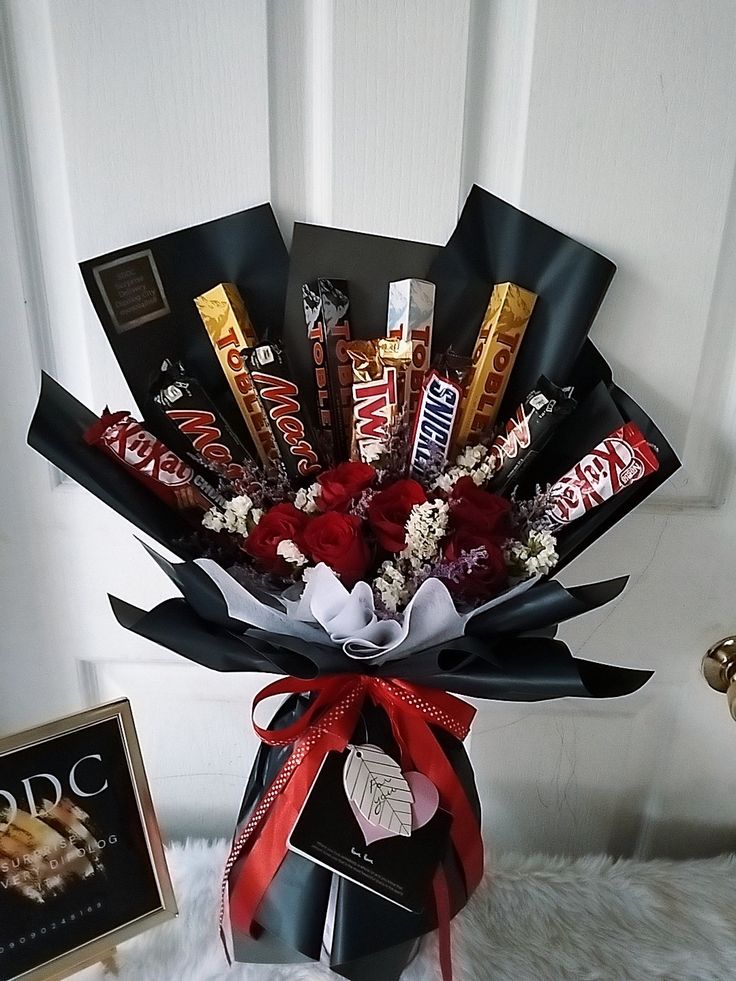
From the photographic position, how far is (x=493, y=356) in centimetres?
70

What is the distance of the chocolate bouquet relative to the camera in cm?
62

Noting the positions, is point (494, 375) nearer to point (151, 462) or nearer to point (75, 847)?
point (151, 462)

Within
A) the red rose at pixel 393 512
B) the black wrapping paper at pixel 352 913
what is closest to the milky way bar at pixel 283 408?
the red rose at pixel 393 512

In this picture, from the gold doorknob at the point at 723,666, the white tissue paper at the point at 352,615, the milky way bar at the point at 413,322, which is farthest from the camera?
the gold doorknob at the point at 723,666

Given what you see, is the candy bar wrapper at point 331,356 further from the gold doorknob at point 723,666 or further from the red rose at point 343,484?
the gold doorknob at point 723,666

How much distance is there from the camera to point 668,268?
28.5 inches

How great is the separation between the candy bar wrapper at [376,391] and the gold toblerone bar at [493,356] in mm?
65

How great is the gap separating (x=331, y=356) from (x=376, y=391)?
72 millimetres

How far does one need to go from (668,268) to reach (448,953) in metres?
0.66

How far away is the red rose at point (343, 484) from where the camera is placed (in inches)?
25.4

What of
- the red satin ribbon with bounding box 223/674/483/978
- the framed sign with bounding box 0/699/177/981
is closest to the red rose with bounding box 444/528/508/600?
the red satin ribbon with bounding box 223/674/483/978

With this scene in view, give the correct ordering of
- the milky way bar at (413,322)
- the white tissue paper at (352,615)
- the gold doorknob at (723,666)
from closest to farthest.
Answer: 1. the white tissue paper at (352,615)
2. the milky way bar at (413,322)
3. the gold doorknob at (723,666)

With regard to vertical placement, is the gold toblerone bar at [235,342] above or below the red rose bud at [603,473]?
above

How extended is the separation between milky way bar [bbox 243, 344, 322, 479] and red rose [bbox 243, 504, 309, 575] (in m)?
0.07
